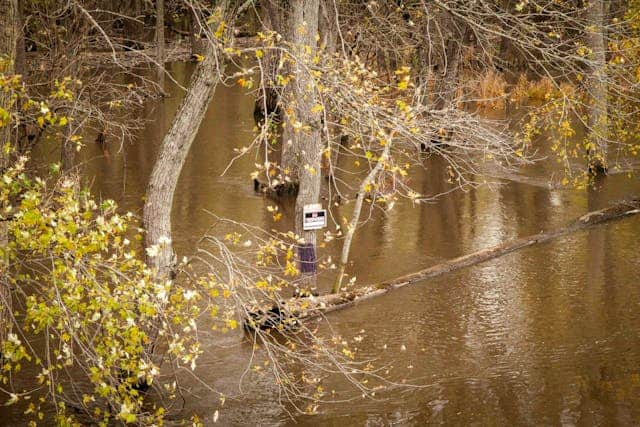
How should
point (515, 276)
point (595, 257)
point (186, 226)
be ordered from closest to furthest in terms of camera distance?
point (515, 276), point (595, 257), point (186, 226)

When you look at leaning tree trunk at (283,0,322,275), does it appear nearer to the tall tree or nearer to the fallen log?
the fallen log

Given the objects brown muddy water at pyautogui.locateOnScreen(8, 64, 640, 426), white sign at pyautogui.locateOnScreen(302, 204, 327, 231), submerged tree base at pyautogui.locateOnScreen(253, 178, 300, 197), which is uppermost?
submerged tree base at pyautogui.locateOnScreen(253, 178, 300, 197)

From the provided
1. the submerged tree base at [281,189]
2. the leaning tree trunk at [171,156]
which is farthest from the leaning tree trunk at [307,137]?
the submerged tree base at [281,189]

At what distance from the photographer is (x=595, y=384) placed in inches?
429

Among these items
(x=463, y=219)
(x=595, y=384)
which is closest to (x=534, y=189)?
(x=463, y=219)

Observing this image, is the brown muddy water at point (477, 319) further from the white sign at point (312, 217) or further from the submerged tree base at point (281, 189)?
the white sign at point (312, 217)

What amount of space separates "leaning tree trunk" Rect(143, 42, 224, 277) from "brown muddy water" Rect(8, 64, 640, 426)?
1799mm

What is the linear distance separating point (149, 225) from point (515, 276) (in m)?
6.62

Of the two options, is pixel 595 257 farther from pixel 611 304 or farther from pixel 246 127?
pixel 246 127

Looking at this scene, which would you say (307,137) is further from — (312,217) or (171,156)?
(171,156)

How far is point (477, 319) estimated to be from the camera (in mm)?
13109

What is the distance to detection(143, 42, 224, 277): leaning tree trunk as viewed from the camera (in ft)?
34.1

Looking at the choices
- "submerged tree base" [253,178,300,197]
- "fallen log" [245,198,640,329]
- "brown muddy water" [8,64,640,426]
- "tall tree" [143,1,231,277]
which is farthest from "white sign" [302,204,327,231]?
"submerged tree base" [253,178,300,197]

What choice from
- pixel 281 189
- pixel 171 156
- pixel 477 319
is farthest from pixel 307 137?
pixel 281 189
